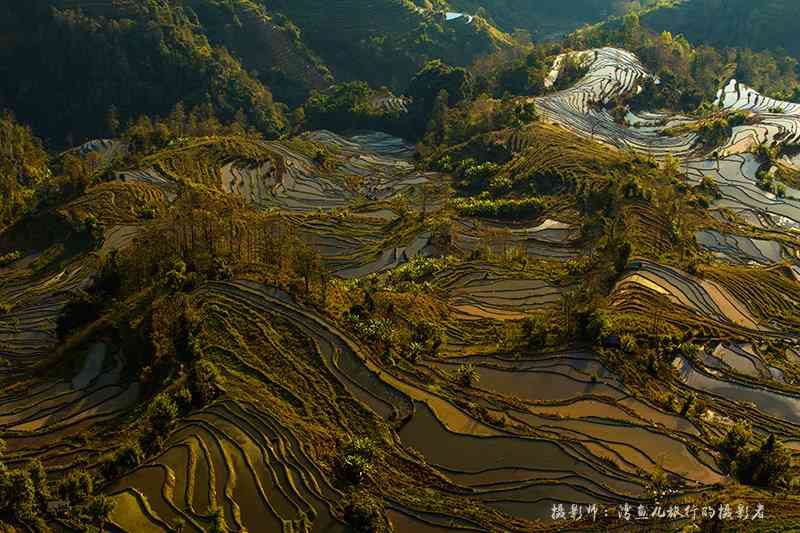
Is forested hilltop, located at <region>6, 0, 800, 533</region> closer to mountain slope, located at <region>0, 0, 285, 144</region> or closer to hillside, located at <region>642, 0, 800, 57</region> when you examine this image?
mountain slope, located at <region>0, 0, 285, 144</region>

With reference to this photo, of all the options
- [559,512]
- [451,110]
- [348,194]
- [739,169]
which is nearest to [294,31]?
[451,110]

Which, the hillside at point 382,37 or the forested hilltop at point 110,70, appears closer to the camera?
the forested hilltop at point 110,70

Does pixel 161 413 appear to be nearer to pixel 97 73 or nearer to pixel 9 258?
pixel 9 258

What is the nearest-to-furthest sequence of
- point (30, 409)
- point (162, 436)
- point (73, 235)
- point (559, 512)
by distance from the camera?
point (559, 512)
point (162, 436)
point (30, 409)
point (73, 235)

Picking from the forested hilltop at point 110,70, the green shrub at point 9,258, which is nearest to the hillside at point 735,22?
the forested hilltop at point 110,70

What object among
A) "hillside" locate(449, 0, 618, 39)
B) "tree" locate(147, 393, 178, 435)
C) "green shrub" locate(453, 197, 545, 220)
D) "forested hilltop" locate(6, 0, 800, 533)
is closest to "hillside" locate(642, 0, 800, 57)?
"hillside" locate(449, 0, 618, 39)

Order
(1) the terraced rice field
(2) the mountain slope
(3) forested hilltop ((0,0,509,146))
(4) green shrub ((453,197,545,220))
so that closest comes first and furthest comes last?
(1) the terraced rice field, (4) green shrub ((453,197,545,220)), (3) forested hilltop ((0,0,509,146)), (2) the mountain slope

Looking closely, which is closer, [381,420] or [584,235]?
[381,420]

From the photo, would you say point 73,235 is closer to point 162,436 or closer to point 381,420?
point 162,436

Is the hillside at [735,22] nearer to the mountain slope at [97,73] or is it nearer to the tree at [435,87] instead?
the tree at [435,87]
